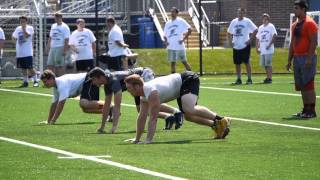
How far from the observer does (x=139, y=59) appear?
36312 mm

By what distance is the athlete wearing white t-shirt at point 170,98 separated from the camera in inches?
579

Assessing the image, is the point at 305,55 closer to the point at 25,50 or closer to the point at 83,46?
the point at 83,46

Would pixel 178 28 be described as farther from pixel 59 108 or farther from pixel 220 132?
pixel 220 132

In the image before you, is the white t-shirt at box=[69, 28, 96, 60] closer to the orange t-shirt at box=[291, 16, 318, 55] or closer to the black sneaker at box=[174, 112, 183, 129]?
the orange t-shirt at box=[291, 16, 318, 55]

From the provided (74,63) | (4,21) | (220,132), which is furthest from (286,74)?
(220,132)

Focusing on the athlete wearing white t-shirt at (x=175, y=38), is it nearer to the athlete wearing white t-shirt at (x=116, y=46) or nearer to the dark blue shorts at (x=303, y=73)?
the athlete wearing white t-shirt at (x=116, y=46)

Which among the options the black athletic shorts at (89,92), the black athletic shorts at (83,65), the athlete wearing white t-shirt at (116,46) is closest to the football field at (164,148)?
the black athletic shorts at (89,92)

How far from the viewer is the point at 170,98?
Answer: 15648mm

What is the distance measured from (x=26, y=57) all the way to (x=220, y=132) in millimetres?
15878

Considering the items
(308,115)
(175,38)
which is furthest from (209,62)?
(308,115)

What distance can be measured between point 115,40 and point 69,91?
896 centimetres

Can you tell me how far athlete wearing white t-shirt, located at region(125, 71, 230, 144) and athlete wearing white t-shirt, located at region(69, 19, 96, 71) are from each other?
13534 millimetres

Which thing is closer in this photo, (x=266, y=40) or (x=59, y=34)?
(x=59, y=34)

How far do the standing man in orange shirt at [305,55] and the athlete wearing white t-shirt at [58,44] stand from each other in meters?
11.8
